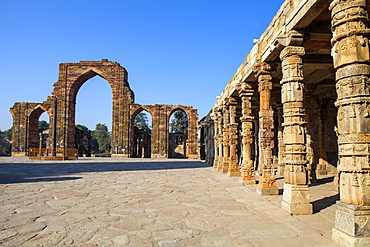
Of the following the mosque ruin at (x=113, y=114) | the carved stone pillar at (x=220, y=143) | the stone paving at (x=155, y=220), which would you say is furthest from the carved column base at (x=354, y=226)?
the mosque ruin at (x=113, y=114)

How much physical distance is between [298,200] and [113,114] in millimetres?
28252

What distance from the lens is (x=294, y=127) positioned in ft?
15.5

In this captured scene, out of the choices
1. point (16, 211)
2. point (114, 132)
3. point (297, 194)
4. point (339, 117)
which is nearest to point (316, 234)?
point (297, 194)

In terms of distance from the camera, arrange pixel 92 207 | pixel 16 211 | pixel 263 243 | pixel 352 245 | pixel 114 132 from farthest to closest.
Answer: pixel 114 132
pixel 92 207
pixel 16 211
pixel 263 243
pixel 352 245

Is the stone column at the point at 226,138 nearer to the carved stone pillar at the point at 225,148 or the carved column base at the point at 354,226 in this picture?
the carved stone pillar at the point at 225,148

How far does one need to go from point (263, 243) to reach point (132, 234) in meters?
1.57

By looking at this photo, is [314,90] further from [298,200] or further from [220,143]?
[298,200]

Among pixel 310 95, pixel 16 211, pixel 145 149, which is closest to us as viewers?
pixel 16 211

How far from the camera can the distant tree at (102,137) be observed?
197ft

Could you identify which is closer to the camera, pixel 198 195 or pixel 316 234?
pixel 316 234

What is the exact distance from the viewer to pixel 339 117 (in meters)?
3.20

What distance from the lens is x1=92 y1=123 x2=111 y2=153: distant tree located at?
5994 cm

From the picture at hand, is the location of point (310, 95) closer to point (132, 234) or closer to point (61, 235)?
point (132, 234)

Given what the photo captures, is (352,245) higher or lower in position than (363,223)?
lower
